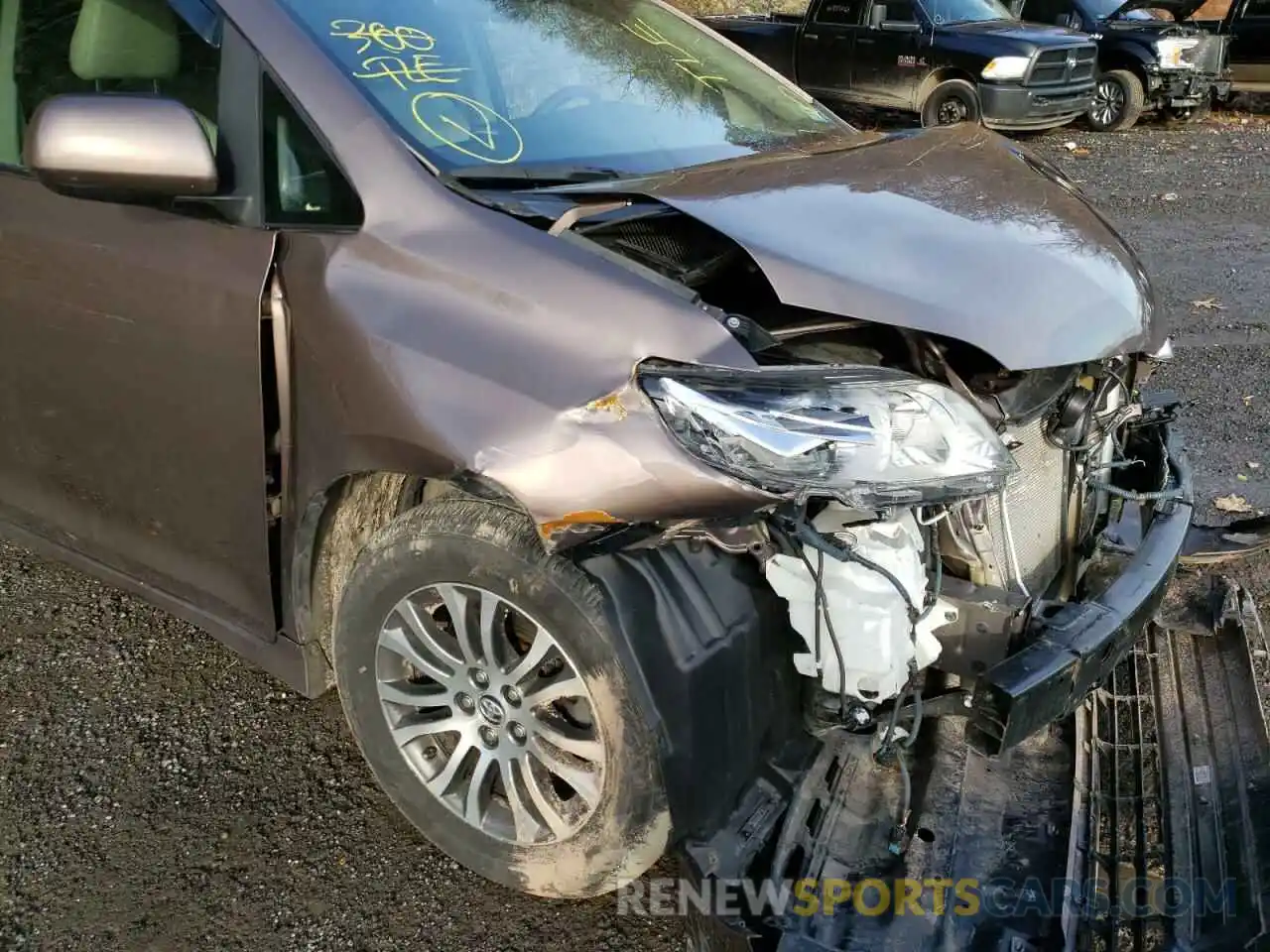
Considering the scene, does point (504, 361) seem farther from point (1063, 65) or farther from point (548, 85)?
point (1063, 65)

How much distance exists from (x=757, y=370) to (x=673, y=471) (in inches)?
9.3

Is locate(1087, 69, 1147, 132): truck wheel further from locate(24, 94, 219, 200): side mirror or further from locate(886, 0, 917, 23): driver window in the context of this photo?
locate(24, 94, 219, 200): side mirror

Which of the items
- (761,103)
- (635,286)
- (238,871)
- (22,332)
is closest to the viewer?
(635,286)

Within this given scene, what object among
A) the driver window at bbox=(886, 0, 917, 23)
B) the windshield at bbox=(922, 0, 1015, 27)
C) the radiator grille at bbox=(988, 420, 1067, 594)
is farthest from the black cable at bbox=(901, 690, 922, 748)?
the driver window at bbox=(886, 0, 917, 23)

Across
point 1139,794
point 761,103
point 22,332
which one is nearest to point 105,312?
point 22,332

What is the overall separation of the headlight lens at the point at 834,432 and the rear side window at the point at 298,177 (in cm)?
79

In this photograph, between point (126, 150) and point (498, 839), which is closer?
point (126, 150)

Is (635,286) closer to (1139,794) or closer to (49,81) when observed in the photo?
(1139,794)

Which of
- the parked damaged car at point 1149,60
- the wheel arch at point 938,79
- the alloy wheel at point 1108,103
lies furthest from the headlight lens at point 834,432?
the alloy wheel at point 1108,103

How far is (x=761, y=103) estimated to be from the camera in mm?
3262

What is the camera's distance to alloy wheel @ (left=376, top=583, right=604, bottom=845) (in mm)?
2119

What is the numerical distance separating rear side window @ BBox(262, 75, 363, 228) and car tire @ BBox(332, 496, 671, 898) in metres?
0.64

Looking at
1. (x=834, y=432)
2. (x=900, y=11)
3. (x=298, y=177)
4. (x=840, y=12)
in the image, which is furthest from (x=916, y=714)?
(x=840, y=12)

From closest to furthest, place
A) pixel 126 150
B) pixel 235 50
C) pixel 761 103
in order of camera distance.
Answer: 1. pixel 126 150
2. pixel 235 50
3. pixel 761 103
